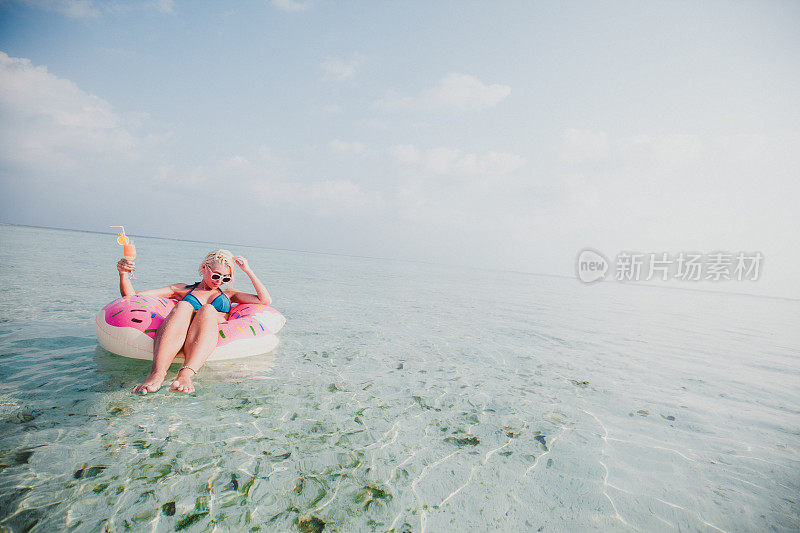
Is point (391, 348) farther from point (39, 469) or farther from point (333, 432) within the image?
point (39, 469)

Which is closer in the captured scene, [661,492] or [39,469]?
[39,469]

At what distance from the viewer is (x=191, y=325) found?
388cm

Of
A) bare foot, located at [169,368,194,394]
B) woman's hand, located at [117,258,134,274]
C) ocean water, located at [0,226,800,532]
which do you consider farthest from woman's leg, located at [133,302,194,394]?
woman's hand, located at [117,258,134,274]

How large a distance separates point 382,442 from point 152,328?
2977mm

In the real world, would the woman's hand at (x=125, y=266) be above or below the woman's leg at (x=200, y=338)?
above

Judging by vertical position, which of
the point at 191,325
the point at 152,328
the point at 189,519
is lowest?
the point at 189,519

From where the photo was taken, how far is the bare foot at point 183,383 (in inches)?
131

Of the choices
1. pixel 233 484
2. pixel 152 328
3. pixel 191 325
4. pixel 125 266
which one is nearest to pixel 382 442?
pixel 233 484

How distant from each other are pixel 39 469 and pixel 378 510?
2.37 m

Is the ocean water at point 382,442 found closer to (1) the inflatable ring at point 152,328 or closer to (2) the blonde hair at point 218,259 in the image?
(1) the inflatable ring at point 152,328

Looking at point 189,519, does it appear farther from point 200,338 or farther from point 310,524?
point 200,338

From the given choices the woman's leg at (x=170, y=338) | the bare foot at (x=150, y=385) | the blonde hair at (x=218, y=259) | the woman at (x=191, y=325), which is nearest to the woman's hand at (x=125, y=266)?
the woman at (x=191, y=325)

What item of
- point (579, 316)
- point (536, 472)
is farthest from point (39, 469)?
point (579, 316)

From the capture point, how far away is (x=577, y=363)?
6297 mm
